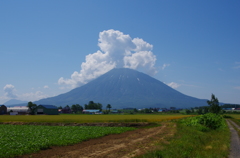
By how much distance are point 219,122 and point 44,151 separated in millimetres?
32125

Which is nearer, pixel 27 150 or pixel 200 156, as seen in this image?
pixel 200 156

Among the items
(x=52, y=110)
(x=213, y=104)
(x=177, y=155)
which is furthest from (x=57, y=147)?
(x=52, y=110)

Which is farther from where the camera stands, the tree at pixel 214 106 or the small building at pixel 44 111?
the small building at pixel 44 111

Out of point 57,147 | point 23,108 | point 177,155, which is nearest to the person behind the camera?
point 177,155

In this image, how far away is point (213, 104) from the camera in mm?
112188

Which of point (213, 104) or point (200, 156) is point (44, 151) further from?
point (213, 104)

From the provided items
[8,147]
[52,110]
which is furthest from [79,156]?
[52,110]

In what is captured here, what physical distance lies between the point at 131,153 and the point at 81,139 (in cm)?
914

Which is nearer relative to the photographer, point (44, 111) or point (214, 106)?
point (214, 106)

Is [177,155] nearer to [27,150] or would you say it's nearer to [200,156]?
[200,156]

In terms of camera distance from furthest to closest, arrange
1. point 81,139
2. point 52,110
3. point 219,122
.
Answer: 1. point 52,110
2. point 219,122
3. point 81,139

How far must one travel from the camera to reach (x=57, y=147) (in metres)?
19.8

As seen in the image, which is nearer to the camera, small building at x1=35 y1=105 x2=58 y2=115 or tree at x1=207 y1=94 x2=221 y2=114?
tree at x1=207 y1=94 x2=221 y2=114

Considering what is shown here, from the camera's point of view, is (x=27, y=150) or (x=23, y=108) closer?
(x=27, y=150)
